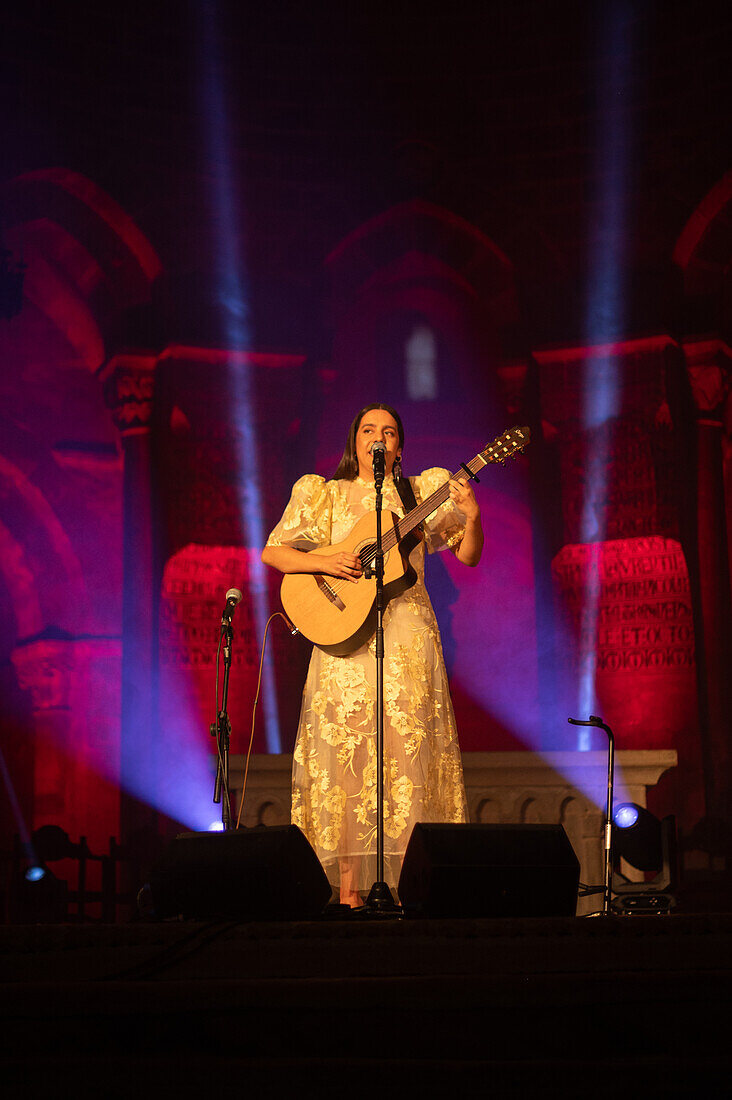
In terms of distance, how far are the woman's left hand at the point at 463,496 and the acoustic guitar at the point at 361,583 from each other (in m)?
0.03

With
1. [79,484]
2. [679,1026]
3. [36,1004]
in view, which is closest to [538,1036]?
[679,1026]

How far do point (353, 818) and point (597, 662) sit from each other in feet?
12.8

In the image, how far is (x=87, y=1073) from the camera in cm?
158

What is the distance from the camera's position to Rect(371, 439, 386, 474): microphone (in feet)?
12.9

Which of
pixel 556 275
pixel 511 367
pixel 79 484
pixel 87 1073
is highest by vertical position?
pixel 556 275

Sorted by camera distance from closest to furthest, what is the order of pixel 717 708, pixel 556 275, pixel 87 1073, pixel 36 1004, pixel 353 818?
pixel 87 1073, pixel 36 1004, pixel 353 818, pixel 717 708, pixel 556 275

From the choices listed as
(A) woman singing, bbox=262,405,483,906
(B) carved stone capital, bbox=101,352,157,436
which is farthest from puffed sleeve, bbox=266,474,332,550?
(B) carved stone capital, bbox=101,352,157,436

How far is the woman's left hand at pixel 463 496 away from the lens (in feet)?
13.7

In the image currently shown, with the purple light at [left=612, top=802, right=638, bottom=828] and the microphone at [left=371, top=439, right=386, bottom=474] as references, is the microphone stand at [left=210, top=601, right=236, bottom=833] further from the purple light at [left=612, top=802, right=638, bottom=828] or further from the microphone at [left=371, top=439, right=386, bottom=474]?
the purple light at [left=612, top=802, right=638, bottom=828]

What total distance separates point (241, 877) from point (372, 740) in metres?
1.31

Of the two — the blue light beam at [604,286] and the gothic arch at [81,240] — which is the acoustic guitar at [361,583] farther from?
the gothic arch at [81,240]

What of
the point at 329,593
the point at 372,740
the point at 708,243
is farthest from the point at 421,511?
the point at 708,243

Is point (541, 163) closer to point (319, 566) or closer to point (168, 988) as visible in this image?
point (319, 566)

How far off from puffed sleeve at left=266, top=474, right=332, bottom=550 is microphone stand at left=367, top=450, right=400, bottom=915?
378 millimetres
